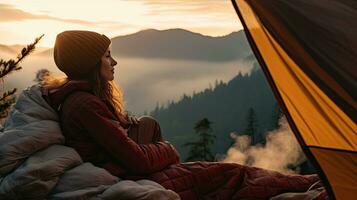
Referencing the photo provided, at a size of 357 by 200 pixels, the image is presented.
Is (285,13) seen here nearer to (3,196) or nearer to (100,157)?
(100,157)

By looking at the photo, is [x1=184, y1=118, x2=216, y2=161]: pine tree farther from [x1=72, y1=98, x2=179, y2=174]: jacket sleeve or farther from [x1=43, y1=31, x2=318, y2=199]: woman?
[x1=72, y1=98, x2=179, y2=174]: jacket sleeve

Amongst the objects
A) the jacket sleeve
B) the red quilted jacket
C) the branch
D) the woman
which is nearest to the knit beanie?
the woman

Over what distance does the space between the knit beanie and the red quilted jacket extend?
0.69ft

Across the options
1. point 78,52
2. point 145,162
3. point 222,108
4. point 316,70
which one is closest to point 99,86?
point 78,52

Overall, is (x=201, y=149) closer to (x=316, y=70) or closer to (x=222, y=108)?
(x=316, y=70)

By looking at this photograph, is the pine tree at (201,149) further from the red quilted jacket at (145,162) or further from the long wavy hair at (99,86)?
the red quilted jacket at (145,162)

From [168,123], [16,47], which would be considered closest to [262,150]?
[16,47]

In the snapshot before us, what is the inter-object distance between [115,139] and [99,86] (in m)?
0.48

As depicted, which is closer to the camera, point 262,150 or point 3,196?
point 3,196

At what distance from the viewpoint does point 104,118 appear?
4.16 m

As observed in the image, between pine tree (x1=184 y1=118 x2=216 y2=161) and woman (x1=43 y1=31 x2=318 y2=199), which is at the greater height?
woman (x1=43 y1=31 x2=318 y2=199)

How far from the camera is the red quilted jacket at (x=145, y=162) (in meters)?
4.18

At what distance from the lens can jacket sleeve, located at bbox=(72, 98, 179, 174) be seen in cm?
416

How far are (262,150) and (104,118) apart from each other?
81.3 m
